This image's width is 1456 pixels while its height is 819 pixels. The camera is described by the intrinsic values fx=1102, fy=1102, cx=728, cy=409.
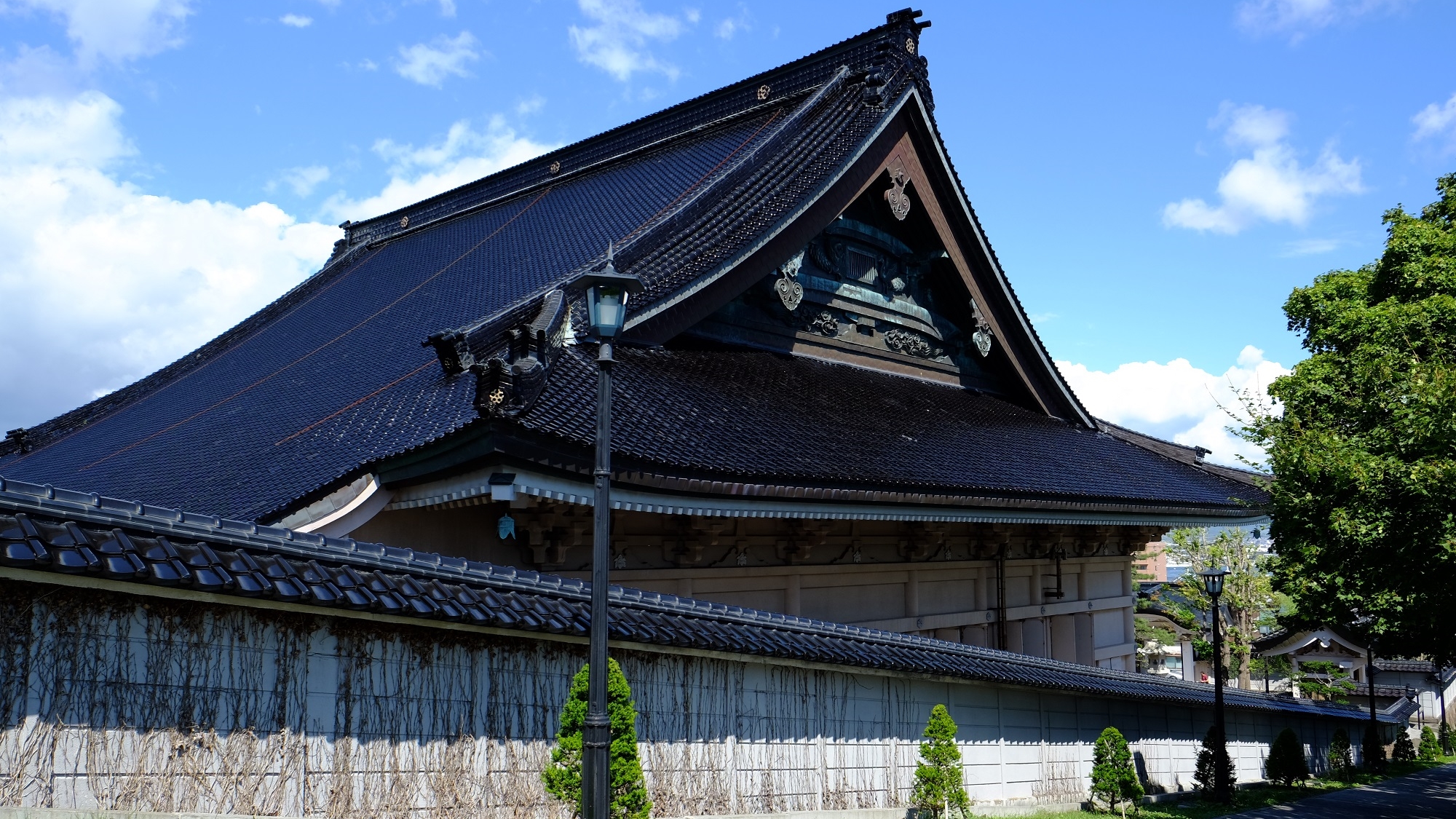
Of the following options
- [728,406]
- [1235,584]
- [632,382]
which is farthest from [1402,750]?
[632,382]

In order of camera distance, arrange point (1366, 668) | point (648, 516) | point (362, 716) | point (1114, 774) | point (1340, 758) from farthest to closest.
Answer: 1. point (1366, 668)
2. point (1340, 758)
3. point (1114, 774)
4. point (648, 516)
5. point (362, 716)

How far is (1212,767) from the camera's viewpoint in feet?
55.4

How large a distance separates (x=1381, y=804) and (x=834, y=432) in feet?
40.3

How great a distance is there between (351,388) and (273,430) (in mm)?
1028

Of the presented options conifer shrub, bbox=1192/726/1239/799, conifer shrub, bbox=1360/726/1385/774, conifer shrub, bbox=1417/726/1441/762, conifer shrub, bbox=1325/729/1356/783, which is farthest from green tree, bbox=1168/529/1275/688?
conifer shrub, bbox=1192/726/1239/799

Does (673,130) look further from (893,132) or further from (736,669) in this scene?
(736,669)

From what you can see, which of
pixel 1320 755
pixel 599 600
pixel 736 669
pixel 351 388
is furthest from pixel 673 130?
pixel 1320 755

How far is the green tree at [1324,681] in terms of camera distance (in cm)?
3559

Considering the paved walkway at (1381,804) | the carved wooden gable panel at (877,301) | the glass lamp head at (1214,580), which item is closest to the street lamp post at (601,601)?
the carved wooden gable panel at (877,301)

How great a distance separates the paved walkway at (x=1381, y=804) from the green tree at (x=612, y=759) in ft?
36.6

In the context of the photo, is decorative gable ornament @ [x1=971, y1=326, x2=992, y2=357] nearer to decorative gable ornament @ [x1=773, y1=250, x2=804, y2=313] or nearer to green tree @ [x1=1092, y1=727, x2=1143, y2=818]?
decorative gable ornament @ [x1=773, y1=250, x2=804, y2=313]

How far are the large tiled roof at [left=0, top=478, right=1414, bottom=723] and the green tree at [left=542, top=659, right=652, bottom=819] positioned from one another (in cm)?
58

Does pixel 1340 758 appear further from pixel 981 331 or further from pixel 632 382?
pixel 632 382

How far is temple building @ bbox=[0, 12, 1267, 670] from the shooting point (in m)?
9.63
